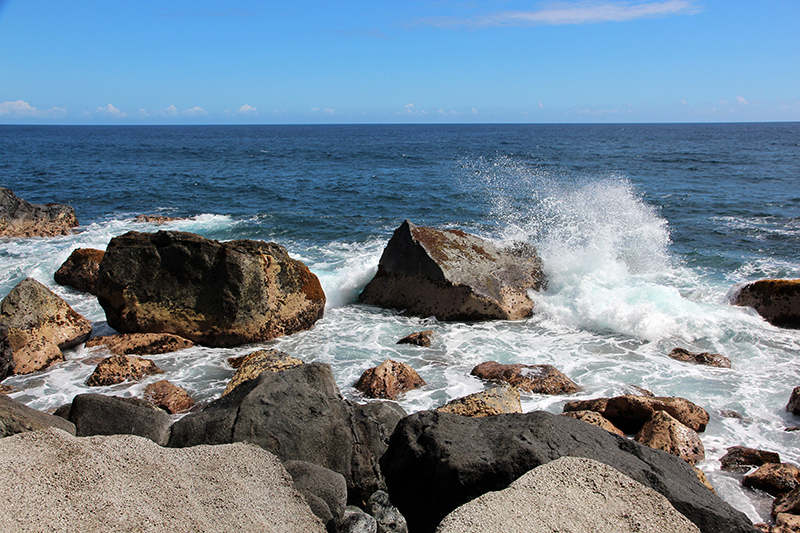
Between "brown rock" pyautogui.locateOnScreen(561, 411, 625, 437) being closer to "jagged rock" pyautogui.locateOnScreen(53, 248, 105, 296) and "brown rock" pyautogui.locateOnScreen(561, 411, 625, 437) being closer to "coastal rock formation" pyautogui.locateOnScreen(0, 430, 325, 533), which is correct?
"coastal rock formation" pyautogui.locateOnScreen(0, 430, 325, 533)

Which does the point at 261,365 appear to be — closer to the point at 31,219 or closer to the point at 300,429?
the point at 300,429

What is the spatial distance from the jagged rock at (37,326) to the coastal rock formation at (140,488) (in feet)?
15.9

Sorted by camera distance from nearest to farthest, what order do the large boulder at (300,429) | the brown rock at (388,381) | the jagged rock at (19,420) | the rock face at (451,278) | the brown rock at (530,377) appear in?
the jagged rock at (19,420) < the large boulder at (300,429) < the brown rock at (388,381) < the brown rock at (530,377) < the rock face at (451,278)

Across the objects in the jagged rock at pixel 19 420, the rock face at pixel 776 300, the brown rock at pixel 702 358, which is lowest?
the brown rock at pixel 702 358

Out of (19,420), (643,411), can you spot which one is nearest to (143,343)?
(19,420)

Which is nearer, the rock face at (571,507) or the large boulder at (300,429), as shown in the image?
the rock face at (571,507)

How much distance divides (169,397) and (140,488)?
3.67 meters

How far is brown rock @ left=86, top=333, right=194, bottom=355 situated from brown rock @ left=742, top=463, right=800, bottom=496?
25.0 feet

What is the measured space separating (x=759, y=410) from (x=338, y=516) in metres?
5.87

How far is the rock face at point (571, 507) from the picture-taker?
297 cm

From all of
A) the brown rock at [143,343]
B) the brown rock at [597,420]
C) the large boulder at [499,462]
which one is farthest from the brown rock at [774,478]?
the brown rock at [143,343]

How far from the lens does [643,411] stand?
6.22m

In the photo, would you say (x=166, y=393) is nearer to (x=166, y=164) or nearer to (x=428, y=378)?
(x=428, y=378)

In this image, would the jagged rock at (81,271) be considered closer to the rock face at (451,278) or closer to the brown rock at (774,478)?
the rock face at (451,278)
